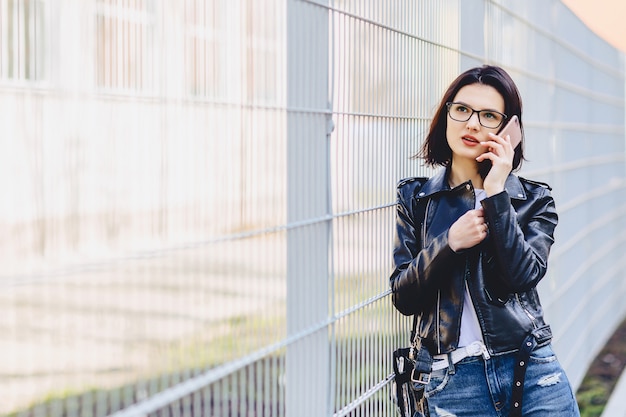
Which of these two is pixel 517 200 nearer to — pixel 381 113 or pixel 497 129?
pixel 497 129

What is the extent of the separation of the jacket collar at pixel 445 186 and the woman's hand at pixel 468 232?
19cm

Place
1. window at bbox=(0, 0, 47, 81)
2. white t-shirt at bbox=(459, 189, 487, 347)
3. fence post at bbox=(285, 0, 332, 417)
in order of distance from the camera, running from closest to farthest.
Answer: window at bbox=(0, 0, 47, 81) < fence post at bbox=(285, 0, 332, 417) < white t-shirt at bbox=(459, 189, 487, 347)

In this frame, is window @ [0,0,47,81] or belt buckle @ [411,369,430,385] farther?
belt buckle @ [411,369,430,385]

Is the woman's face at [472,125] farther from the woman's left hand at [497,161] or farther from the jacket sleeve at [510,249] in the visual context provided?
the jacket sleeve at [510,249]

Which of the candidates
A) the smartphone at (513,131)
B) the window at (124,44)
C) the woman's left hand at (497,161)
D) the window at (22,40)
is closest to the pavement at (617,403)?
the smartphone at (513,131)

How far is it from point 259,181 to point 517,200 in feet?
2.79

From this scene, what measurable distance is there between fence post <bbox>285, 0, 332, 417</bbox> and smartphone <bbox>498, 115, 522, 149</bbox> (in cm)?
50

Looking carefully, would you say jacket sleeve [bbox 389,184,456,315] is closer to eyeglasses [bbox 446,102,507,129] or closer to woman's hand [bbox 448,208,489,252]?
woman's hand [bbox 448,208,489,252]

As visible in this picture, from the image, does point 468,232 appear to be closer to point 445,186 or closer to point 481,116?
point 445,186

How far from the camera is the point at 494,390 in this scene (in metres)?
2.77

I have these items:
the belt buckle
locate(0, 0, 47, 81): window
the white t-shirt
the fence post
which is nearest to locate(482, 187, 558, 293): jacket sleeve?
the white t-shirt

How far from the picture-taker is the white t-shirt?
2.79 meters

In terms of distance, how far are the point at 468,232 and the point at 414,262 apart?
0.61ft

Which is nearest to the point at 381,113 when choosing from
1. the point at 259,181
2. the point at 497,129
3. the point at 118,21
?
the point at 497,129
